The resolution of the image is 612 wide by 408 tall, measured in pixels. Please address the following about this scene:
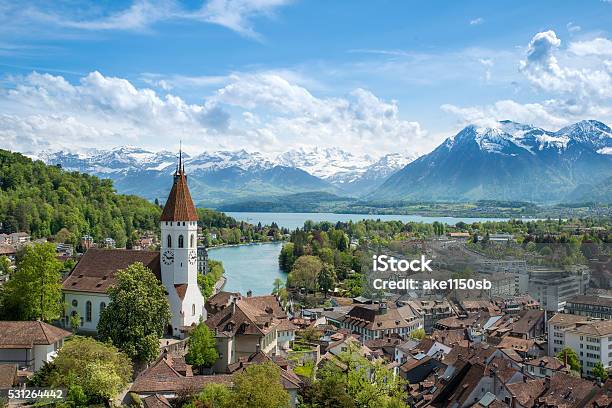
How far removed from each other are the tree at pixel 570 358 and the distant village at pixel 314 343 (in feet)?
0.35

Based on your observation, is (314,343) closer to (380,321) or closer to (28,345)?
(380,321)

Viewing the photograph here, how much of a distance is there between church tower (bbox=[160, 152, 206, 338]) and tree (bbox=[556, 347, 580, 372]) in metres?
19.8

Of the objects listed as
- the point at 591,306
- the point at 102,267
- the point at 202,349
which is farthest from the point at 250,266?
the point at 202,349

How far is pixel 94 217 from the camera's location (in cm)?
9175

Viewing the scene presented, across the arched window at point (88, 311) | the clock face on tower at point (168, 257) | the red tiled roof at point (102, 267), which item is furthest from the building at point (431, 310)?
the arched window at point (88, 311)

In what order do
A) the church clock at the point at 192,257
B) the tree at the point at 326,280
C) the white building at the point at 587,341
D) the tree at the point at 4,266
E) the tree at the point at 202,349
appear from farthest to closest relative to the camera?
the tree at the point at 326,280 < the tree at the point at 4,266 < the white building at the point at 587,341 < the church clock at the point at 192,257 < the tree at the point at 202,349

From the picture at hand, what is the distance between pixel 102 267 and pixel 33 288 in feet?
14.3

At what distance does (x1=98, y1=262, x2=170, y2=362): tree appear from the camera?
2747 centimetres

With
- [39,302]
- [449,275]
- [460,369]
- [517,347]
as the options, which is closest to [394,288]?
[449,275]

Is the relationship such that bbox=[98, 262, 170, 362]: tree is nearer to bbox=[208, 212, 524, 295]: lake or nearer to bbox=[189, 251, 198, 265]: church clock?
bbox=[189, 251, 198, 265]: church clock

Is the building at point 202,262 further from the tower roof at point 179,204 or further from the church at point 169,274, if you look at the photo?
the tower roof at point 179,204

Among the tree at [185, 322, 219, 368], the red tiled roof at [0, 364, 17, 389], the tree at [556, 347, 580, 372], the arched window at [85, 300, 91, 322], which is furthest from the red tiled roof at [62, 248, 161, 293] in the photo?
the tree at [556, 347, 580, 372]

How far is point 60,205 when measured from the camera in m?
88.1

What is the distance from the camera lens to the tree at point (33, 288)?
100ft
